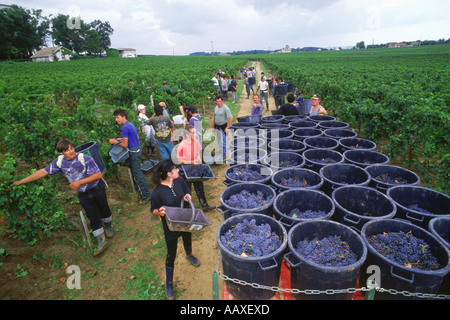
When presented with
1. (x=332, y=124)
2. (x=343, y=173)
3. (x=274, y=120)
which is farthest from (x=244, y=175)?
(x=332, y=124)

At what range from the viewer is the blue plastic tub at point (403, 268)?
2.51m

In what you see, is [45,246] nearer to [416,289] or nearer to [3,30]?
[416,289]

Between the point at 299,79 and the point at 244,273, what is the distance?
2163cm

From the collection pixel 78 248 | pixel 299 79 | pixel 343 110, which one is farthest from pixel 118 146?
pixel 299 79

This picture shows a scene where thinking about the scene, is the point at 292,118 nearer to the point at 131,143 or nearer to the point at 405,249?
the point at 131,143

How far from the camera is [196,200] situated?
627 cm

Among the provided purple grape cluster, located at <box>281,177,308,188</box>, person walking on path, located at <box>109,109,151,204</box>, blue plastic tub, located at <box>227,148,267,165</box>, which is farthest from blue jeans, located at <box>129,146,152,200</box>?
purple grape cluster, located at <box>281,177,308,188</box>

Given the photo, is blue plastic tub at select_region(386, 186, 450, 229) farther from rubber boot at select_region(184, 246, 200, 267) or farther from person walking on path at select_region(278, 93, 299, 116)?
person walking on path at select_region(278, 93, 299, 116)

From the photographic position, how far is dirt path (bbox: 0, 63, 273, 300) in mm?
3719

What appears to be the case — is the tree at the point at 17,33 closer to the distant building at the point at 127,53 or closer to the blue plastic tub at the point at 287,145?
the distant building at the point at 127,53

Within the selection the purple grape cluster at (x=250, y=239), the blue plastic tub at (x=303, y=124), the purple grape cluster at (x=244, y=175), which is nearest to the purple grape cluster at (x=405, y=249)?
the purple grape cluster at (x=250, y=239)

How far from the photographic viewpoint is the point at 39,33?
7256cm

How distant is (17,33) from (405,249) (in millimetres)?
87114

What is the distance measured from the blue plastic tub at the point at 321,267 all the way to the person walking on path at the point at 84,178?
3.52m
